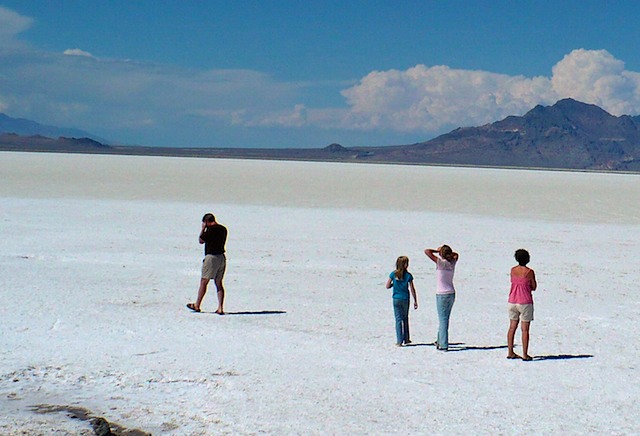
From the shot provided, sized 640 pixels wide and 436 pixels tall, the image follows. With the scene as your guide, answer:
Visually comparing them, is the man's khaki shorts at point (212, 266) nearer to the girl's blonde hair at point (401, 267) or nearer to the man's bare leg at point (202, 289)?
the man's bare leg at point (202, 289)

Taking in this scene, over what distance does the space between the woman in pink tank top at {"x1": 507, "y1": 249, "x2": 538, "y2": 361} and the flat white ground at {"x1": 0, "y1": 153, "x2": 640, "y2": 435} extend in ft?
0.72

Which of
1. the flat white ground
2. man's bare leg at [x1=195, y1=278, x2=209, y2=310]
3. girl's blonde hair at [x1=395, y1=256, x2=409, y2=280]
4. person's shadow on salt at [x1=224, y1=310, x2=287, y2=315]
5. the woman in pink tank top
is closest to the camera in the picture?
the flat white ground

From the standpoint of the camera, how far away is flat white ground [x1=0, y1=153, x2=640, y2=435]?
20.5 ft

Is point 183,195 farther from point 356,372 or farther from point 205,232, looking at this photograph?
point 356,372

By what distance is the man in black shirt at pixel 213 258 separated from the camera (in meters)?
9.59

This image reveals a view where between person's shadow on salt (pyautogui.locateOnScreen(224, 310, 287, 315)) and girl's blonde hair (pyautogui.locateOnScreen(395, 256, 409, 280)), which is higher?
girl's blonde hair (pyautogui.locateOnScreen(395, 256, 409, 280))

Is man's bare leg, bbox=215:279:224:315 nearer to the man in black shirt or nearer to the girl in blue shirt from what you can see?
the man in black shirt

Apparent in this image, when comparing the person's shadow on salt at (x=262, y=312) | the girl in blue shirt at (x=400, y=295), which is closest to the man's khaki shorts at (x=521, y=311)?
the girl in blue shirt at (x=400, y=295)

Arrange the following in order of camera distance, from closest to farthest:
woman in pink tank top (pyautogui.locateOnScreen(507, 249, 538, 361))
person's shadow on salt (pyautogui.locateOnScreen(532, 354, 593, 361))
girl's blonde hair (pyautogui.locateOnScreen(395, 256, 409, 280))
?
woman in pink tank top (pyautogui.locateOnScreen(507, 249, 538, 361))
person's shadow on salt (pyautogui.locateOnScreen(532, 354, 593, 361))
girl's blonde hair (pyautogui.locateOnScreen(395, 256, 409, 280))

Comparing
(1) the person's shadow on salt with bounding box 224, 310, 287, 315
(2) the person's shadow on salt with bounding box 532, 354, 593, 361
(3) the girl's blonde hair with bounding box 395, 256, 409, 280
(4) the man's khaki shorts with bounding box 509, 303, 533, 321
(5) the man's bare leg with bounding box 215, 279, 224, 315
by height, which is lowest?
Result: (1) the person's shadow on salt with bounding box 224, 310, 287, 315

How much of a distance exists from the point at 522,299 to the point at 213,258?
3698mm

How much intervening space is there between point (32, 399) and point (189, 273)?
619cm

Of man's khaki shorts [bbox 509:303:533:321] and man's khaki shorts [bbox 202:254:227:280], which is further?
man's khaki shorts [bbox 202:254:227:280]

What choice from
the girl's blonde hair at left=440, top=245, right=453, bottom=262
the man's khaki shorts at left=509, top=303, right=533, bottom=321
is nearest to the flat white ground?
the man's khaki shorts at left=509, top=303, right=533, bottom=321
